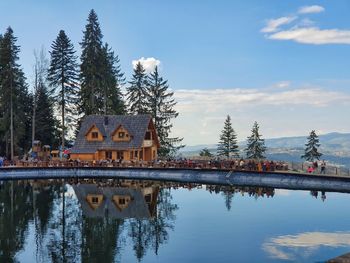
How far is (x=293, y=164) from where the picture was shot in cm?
5197

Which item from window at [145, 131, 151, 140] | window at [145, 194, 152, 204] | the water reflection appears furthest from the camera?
window at [145, 131, 151, 140]

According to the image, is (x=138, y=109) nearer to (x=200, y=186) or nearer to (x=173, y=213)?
(x=200, y=186)

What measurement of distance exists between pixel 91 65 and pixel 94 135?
49.7 feet

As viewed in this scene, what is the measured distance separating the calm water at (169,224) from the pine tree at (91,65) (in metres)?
31.5

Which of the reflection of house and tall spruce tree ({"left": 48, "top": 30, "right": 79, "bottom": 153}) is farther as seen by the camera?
tall spruce tree ({"left": 48, "top": 30, "right": 79, "bottom": 153})

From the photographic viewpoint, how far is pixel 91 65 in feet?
252

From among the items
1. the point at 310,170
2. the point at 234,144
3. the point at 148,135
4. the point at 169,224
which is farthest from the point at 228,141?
the point at 169,224

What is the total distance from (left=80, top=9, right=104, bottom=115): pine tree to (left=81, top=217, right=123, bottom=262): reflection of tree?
47339 millimetres

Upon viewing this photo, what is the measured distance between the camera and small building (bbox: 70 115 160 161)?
2606 inches

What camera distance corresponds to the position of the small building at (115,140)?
66188 mm

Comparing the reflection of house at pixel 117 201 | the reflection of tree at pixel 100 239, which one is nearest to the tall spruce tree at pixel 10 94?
the reflection of house at pixel 117 201

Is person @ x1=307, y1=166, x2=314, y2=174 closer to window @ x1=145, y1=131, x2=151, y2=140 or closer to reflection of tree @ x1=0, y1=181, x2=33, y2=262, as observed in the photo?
window @ x1=145, y1=131, x2=151, y2=140

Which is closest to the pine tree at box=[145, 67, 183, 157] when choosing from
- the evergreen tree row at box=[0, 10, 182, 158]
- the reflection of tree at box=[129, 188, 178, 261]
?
the evergreen tree row at box=[0, 10, 182, 158]

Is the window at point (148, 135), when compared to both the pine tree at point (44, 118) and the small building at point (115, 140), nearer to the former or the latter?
the small building at point (115, 140)
